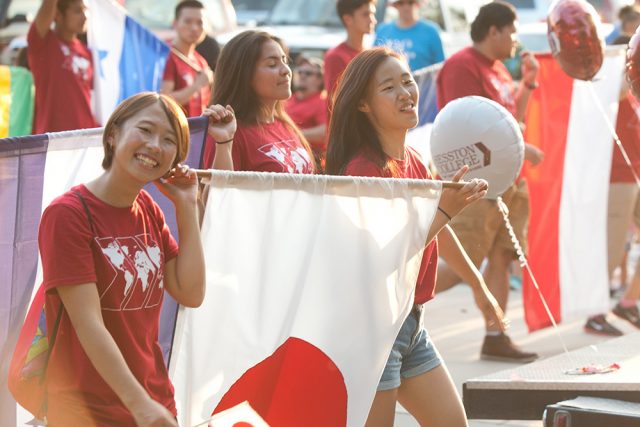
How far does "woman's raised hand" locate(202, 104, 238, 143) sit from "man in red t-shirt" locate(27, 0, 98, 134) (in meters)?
3.34

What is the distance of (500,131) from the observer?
16.0 ft

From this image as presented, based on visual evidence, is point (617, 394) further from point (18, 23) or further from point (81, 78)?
point (18, 23)

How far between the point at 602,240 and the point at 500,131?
291 cm

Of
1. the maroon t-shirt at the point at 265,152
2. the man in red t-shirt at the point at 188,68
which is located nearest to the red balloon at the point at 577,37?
the man in red t-shirt at the point at 188,68

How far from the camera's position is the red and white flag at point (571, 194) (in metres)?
7.45

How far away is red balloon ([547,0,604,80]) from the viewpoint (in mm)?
6312

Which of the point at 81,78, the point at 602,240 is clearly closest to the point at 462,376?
the point at 602,240

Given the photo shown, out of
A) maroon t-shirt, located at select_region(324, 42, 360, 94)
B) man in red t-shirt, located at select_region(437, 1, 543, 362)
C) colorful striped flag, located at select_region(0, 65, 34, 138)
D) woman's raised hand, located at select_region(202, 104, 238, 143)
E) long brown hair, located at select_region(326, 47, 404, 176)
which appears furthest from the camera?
colorful striped flag, located at select_region(0, 65, 34, 138)

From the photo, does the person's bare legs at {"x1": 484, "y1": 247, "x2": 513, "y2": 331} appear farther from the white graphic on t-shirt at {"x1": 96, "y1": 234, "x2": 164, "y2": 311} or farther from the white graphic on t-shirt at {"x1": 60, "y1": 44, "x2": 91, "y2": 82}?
the white graphic on t-shirt at {"x1": 96, "y1": 234, "x2": 164, "y2": 311}

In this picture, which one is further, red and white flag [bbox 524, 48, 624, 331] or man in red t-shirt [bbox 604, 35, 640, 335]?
man in red t-shirt [bbox 604, 35, 640, 335]

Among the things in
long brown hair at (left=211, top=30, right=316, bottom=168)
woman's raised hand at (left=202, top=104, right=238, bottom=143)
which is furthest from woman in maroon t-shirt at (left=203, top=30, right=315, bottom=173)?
woman's raised hand at (left=202, top=104, right=238, bottom=143)

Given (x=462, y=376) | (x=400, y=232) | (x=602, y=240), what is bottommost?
(x=462, y=376)

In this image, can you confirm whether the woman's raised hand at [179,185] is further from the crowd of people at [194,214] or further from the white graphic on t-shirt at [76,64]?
the white graphic on t-shirt at [76,64]

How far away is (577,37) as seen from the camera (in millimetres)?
6336
